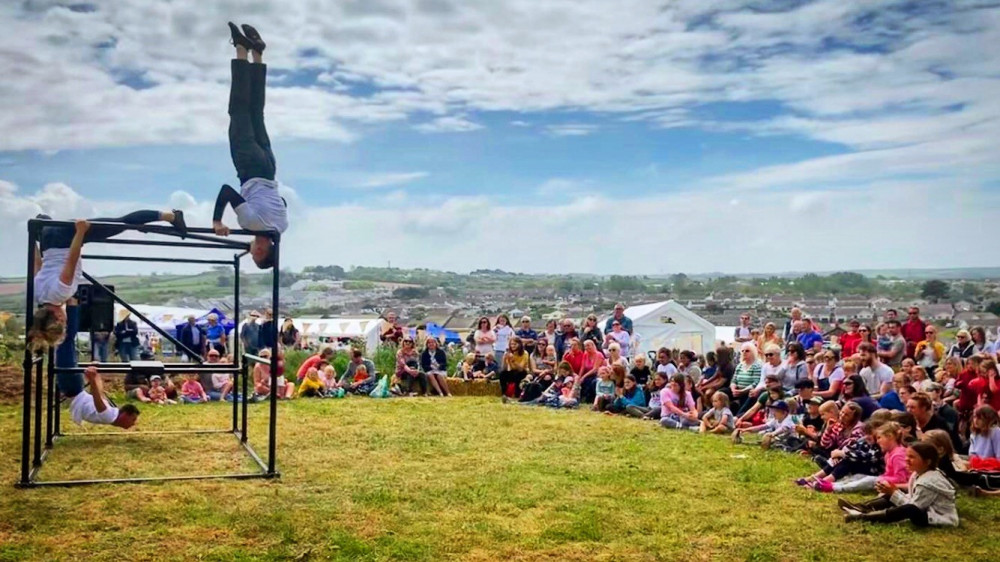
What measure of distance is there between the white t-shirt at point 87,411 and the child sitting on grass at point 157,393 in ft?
16.6

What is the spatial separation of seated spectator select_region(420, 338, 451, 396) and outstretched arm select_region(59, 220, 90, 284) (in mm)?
8009

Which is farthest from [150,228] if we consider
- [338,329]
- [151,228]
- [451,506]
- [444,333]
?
[338,329]

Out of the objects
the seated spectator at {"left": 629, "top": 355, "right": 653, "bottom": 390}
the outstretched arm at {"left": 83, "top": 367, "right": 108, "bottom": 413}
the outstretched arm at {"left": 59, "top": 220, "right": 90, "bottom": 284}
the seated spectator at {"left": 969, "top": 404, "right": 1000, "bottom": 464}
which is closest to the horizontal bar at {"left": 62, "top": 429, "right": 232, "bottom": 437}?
the outstretched arm at {"left": 83, "top": 367, "right": 108, "bottom": 413}

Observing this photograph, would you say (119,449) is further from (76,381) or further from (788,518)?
(788,518)

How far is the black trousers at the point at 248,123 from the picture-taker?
6527 millimetres

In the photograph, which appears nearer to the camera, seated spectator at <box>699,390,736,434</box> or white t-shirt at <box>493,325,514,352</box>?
seated spectator at <box>699,390,736,434</box>

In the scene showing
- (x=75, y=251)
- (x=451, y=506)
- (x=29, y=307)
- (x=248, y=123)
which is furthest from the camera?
(x=248, y=123)

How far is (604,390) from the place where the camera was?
12.1 m

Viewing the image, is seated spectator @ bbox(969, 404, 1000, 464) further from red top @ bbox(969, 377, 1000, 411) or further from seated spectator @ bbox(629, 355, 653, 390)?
seated spectator @ bbox(629, 355, 653, 390)

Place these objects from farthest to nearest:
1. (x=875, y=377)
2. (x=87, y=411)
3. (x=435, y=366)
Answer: (x=435, y=366) → (x=875, y=377) → (x=87, y=411)

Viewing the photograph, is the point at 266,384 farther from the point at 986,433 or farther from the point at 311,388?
the point at 986,433

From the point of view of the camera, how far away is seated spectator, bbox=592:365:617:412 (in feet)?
39.3

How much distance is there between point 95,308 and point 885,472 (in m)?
6.41

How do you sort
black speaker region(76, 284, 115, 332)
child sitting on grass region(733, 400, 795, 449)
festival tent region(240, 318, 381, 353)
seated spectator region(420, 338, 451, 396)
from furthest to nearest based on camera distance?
festival tent region(240, 318, 381, 353), seated spectator region(420, 338, 451, 396), child sitting on grass region(733, 400, 795, 449), black speaker region(76, 284, 115, 332)
